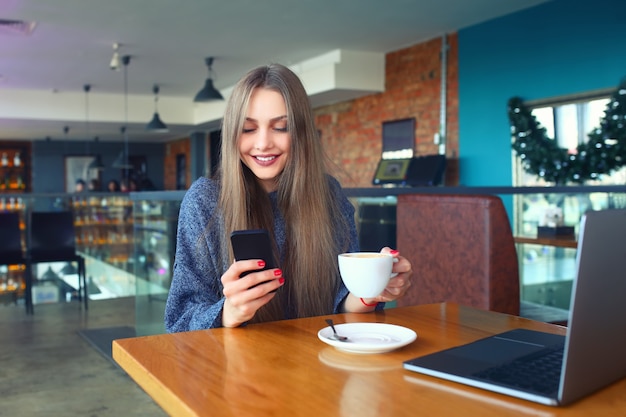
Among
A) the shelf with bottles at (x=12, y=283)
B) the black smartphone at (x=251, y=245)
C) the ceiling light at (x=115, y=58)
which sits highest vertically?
the ceiling light at (x=115, y=58)

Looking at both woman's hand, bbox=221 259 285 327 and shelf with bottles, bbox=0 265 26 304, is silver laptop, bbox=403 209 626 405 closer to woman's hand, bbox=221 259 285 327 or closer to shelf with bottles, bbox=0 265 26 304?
woman's hand, bbox=221 259 285 327

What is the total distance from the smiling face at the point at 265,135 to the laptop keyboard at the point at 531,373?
0.73 meters

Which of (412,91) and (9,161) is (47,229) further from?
(9,161)

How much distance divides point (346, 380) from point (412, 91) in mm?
6889

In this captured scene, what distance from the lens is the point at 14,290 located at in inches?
226

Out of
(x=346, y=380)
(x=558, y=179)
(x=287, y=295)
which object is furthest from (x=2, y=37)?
(x=346, y=380)

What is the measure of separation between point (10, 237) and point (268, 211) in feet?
16.1

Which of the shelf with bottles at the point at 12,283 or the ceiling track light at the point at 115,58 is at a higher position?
the ceiling track light at the point at 115,58

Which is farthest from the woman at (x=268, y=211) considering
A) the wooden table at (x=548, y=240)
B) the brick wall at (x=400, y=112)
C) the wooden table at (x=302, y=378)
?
the brick wall at (x=400, y=112)

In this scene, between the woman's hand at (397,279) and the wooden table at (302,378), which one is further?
the woman's hand at (397,279)

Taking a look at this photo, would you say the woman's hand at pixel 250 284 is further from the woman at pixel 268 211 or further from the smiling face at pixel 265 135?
the smiling face at pixel 265 135

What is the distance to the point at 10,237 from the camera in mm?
5691

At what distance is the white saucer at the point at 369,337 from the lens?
942 millimetres

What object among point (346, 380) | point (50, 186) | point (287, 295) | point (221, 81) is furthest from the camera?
point (50, 186)
